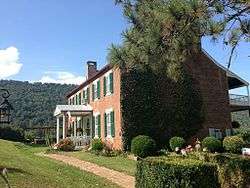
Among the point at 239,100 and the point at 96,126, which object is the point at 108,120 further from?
the point at 239,100

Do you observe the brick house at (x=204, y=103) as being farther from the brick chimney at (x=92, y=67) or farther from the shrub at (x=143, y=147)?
the brick chimney at (x=92, y=67)

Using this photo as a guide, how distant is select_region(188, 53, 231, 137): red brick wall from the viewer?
2920 cm

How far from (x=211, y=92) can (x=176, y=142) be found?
21.2 feet

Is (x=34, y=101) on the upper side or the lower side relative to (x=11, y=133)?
upper

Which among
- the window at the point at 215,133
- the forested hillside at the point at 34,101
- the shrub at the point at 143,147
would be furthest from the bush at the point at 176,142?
the forested hillside at the point at 34,101

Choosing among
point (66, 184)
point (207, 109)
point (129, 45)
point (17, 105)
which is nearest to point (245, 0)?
point (129, 45)

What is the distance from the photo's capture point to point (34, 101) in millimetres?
74312

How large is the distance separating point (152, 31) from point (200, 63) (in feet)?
65.6

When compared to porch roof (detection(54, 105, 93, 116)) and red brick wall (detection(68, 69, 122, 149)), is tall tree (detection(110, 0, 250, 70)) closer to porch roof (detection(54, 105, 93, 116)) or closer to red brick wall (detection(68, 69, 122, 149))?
red brick wall (detection(68, 69, 122, 149))

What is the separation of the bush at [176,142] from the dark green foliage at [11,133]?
19654 millimetres

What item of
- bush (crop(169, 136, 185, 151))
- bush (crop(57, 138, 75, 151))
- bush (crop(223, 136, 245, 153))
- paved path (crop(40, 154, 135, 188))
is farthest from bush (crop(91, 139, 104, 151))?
bush (crop(223, 136, 245, 153))

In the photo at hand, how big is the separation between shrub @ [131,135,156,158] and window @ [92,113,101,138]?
25.5 ft

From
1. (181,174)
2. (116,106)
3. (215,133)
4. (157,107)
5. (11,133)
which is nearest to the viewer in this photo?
(181,174)

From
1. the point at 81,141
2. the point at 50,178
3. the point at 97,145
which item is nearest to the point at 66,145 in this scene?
the point at 81,141
